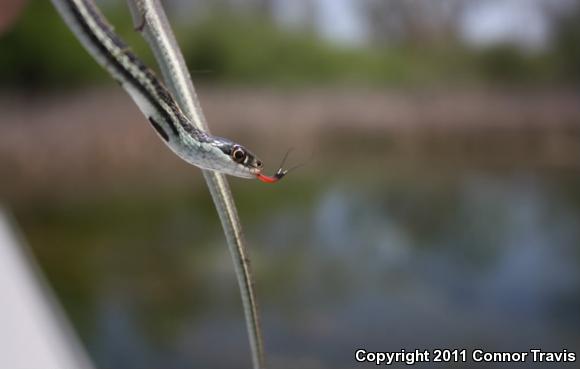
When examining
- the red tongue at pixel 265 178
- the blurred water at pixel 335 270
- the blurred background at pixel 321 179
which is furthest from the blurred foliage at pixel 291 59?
the red tongue at pixel 265 178

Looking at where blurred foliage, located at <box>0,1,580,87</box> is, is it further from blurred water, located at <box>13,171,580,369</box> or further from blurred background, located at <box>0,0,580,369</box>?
blurred water, located at <box>13,171,580,369</box>

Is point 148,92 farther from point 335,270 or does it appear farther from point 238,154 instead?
point 335,270

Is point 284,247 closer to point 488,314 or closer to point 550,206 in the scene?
point 488,314

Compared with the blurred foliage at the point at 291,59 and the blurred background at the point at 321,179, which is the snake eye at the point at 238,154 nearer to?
the blurred background at the point at 321,179

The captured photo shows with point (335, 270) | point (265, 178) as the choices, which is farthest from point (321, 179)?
point (265, 178)

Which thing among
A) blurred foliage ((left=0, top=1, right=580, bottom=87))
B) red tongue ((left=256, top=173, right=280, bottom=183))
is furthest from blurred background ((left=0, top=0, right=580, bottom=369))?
red tongue ((left=256, top=173, right=280, bottom=183))

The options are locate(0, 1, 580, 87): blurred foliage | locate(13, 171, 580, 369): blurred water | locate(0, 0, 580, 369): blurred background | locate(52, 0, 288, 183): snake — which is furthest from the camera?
locate(0, 1, 580, 87): blurred foliage
